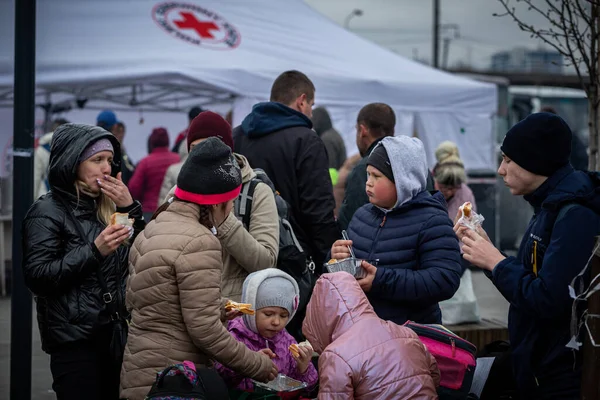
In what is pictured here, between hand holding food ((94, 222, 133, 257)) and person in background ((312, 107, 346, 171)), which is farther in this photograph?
person in background ((312, 107, 346, 171))

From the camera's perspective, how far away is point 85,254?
3766mm

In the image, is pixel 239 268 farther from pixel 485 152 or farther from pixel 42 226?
pixel 485 152

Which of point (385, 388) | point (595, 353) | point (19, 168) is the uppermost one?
point (19, 168)

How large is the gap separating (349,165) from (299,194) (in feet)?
9.82

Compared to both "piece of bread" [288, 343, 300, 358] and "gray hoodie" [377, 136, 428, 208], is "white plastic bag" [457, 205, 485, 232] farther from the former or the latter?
"piece of bread" [288, 343, 300, 358]

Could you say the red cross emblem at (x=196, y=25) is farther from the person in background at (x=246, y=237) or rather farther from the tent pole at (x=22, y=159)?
the person in background at (x=246, y=237)

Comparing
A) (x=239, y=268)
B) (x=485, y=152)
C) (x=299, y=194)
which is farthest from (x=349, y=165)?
(x=485, y=152)

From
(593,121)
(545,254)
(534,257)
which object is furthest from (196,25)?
(545,254)

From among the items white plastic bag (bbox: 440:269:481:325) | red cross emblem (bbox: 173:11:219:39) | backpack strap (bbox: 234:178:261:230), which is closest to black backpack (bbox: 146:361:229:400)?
backpack strap (bbox: 234:178:261:230)

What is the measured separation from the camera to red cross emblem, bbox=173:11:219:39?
40.9ft

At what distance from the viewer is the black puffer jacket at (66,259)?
3.77 meters

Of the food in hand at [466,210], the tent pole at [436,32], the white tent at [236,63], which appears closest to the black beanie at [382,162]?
the food in hand at [466,210]

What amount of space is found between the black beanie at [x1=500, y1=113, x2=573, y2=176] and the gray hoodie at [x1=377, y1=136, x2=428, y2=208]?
75cm

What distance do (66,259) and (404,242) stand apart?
1584mm
